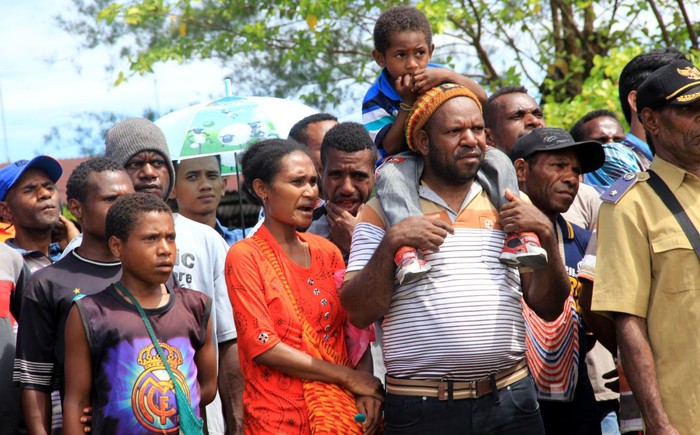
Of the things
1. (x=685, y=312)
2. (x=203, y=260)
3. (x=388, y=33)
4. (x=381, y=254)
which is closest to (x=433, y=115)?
(x=381, y=254)

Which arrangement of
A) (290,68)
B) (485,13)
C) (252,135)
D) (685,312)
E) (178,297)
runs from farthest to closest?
(290,68)
(485,13)
(252,135)
(178,297)
(685,312)

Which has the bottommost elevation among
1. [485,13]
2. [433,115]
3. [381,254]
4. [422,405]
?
[422,405]

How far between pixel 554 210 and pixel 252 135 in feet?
8.74

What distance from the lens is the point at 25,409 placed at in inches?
170

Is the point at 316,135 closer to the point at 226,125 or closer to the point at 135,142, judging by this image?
the point at 226,125

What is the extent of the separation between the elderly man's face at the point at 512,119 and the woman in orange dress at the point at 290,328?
182 cm

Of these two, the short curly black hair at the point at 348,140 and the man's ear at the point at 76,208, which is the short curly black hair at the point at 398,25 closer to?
the short curly black hair at the point at 348,140

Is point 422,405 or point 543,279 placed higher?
point 543,279

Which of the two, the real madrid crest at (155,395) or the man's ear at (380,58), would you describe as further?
the man's ear at (380,58)

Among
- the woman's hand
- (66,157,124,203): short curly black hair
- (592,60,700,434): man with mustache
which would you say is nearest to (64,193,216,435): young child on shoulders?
(66,157,124,203): short curly black hair

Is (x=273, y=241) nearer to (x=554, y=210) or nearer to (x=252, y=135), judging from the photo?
(x=554, y=210)

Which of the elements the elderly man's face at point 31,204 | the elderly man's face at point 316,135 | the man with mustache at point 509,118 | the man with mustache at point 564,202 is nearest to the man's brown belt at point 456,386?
the man with mustache at point 564,202

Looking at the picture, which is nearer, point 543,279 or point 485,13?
point 543,279

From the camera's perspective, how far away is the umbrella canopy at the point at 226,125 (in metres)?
6.62
